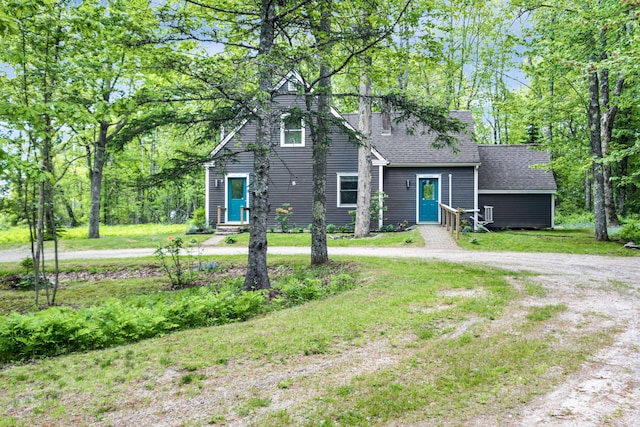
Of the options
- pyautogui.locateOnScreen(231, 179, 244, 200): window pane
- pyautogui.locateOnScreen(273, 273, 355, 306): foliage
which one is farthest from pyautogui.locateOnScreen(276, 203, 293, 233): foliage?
pyautogui.locateOnScreen(273, 273, 355, 306): foliage

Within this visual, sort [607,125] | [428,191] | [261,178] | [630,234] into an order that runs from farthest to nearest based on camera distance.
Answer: [428,191] → [607,125] → [630,234] → [261,178]

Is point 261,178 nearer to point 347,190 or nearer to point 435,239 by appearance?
point 435,239

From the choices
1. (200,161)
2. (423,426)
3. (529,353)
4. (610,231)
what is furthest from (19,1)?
(610,231)

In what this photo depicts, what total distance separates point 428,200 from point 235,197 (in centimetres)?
927

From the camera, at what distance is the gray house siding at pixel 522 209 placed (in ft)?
71.8

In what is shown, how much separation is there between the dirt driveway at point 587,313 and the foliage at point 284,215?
5.52m

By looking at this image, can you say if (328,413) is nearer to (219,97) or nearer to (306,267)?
(219,97)

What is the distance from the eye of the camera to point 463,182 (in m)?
20.7

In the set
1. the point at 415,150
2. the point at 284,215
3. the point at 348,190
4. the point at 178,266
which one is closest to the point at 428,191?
the point at 415,150

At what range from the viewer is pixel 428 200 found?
20766mm

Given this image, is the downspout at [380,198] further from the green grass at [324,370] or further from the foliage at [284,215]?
the green grass at [324,370]

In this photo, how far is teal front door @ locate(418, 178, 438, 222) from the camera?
20719mm

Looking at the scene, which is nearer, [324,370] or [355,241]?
[324,370]

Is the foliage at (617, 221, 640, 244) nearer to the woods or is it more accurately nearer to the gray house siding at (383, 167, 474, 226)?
the woods
